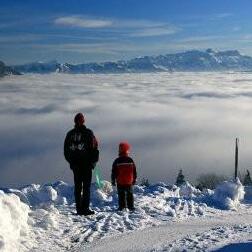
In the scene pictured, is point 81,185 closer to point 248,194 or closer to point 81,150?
point 81,150

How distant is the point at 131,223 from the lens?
1148 cm

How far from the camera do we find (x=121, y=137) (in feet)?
551

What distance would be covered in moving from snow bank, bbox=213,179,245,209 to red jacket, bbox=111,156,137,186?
241cm

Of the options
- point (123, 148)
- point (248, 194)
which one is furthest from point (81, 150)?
point (248, 194)

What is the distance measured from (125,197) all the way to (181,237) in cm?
297

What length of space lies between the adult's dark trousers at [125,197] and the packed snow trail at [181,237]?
1.48m

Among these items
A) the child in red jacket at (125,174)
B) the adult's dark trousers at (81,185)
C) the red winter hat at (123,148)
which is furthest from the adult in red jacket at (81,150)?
the red winter hat at (123,148)

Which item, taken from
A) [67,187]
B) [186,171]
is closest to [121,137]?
[186,171]

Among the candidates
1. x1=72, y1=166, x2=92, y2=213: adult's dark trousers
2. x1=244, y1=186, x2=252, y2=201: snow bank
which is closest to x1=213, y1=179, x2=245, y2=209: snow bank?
x1=244, y1=186, x2=252, y2=201: snow bank

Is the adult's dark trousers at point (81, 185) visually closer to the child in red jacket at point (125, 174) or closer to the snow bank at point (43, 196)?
the child in red jacket at point (125, 174)

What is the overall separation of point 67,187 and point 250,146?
15603 centimetres

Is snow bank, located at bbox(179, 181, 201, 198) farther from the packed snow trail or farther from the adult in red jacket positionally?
the adult in red jacket

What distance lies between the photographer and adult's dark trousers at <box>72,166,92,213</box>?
12.0 metres

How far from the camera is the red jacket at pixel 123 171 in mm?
13281
